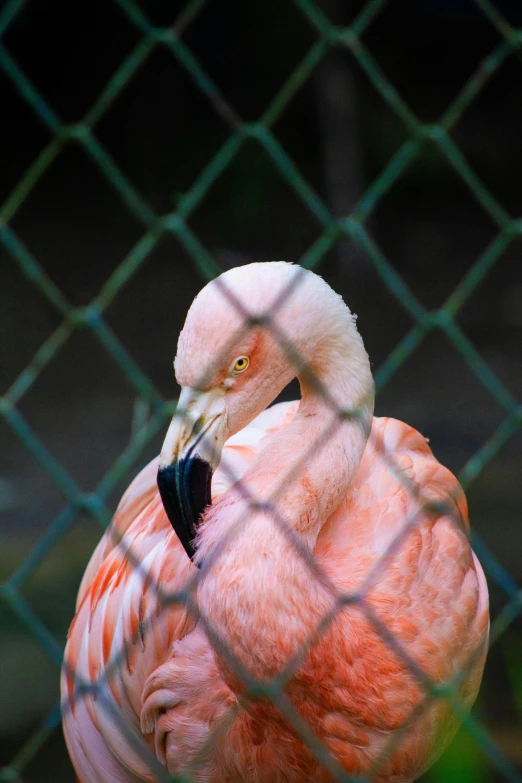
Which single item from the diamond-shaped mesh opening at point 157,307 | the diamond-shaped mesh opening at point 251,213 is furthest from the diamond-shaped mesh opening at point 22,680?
the diamond-shaped mesh opening at point 251,213

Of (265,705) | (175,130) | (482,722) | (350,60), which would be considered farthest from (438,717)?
(175,130)

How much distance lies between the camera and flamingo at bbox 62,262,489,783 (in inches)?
60.1

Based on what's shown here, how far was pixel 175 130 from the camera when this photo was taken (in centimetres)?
591

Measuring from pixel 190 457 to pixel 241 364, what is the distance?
204 millimetres

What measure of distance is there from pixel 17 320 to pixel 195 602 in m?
3.58

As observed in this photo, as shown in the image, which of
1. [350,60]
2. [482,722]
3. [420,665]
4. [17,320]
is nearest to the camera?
[420,665]

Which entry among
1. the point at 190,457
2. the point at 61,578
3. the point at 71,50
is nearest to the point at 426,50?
the point at 71,50

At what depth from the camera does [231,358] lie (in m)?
1.56

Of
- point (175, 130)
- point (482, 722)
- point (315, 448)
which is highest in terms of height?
point (175, 130)

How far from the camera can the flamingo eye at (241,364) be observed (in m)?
1.58

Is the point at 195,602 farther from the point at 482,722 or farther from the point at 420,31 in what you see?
the point at 420,31

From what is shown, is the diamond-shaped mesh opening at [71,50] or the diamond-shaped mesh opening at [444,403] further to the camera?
the diamond-shaped mesh opening at [71,50]

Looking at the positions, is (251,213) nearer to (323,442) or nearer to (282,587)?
(323,442)

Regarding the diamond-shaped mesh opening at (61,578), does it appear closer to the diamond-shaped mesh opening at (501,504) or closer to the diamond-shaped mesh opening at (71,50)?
the diamond-shaped mesh opening at (501,504)
